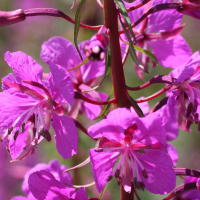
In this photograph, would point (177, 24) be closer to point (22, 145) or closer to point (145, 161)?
point (145, 161)

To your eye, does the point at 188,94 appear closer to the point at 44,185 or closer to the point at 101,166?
the point at 101,166

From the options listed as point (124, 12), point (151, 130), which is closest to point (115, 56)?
point (124, 12)

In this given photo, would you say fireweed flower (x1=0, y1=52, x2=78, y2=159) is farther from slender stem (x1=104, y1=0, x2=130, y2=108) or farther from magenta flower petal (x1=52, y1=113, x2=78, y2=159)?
slender stem (x1=104, y1=0, x2=130, y2=108)

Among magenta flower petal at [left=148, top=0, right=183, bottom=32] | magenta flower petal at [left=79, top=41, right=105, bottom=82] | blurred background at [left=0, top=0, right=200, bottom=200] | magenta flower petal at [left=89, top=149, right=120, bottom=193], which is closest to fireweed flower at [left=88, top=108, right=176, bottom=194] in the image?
magenta flower petal at [left=89, top=149, right=120, bottom=193]

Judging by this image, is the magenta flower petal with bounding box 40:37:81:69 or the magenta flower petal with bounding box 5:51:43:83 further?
the magenta flower petal with bounding box 40:37:81:69

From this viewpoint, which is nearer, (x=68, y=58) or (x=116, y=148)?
(x=116, y=148)

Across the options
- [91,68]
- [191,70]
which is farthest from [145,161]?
[91,68]

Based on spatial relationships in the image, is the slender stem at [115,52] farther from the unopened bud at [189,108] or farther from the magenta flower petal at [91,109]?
the magenta flower petal at [91,109]
